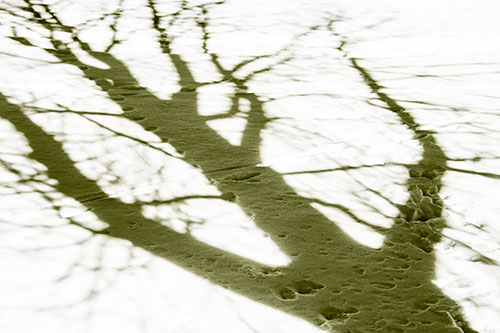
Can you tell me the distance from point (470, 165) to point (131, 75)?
1.65m

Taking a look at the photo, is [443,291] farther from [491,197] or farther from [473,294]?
[491,197]

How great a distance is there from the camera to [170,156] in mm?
2391

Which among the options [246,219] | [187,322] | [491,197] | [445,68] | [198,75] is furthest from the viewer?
[445,68]

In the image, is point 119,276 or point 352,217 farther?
point 352,217

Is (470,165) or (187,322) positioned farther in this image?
(470,165)

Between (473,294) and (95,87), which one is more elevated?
(95,87)

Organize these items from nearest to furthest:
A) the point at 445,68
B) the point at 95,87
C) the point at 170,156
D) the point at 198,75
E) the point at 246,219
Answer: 1. the point at 246,219
2. the point at 170,156
3. the point at 95,87
4. the point at 198,75
5. the point at 445,68

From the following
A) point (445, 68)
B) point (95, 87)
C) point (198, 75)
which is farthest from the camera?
point (445, 68)

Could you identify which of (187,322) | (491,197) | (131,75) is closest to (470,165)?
(491,197)

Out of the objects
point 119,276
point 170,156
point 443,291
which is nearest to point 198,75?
point 170,156

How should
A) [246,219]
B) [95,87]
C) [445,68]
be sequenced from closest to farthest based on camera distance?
1. [246,219]
2. [95,87]
3. [445,68]

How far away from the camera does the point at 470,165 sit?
7.98 ft

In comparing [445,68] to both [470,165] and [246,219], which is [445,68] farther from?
[246,219]

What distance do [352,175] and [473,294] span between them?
0.71 meters
